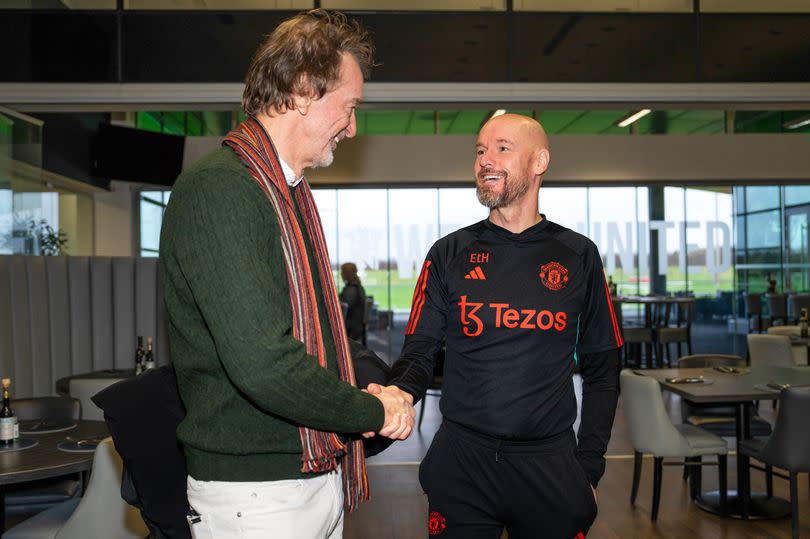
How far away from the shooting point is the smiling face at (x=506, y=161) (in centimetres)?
204

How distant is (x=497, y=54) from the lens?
6672 millimetres

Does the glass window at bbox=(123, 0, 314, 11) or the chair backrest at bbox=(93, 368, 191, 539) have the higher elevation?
the glass window at bbox=(123, 0, 314, 11)

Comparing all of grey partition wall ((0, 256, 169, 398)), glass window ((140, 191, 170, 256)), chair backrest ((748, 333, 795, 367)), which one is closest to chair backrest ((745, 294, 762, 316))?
chair backrest ((748, 333, 795, 367))

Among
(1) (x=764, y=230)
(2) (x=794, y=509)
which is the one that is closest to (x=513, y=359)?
(2) (x=794, y=509)

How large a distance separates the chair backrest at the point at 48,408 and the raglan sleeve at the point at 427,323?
301 centimetres

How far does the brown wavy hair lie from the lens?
4.32 feet

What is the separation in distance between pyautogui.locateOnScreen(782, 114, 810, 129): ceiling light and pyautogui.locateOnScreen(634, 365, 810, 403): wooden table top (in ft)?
26.5

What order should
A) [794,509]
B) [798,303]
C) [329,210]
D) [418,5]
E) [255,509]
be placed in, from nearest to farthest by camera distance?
[255,509] < [794,509] < [418,5] < [798,303] < [329,210]

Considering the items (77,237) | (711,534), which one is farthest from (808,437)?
(77,237)

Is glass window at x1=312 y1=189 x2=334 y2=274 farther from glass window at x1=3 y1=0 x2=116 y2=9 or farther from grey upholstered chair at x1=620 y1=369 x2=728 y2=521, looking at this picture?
grey upholstered chair at x1=620 y1=369 x2=728 y2=521

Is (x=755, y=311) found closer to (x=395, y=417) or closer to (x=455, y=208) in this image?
(x=455, y=208)

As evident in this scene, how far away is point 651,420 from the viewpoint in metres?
4.46

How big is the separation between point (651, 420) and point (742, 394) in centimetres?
58

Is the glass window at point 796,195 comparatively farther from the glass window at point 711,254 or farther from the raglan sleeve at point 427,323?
the raglan sleeve at point 427,323
